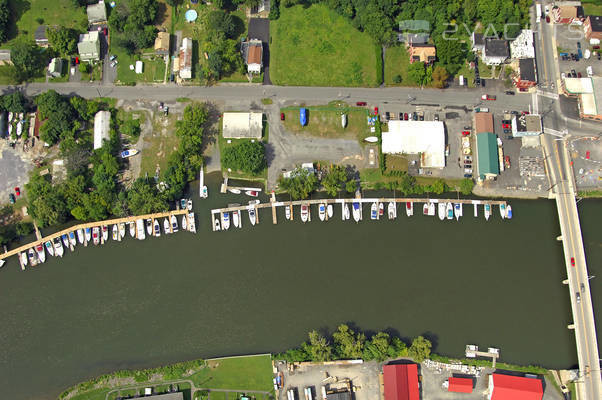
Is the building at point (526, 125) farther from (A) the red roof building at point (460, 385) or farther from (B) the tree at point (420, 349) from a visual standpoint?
(A) the red roof building at point (460, 385)

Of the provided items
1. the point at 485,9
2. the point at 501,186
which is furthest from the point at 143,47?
the point at 501,186

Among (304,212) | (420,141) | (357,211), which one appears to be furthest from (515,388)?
(304,212)

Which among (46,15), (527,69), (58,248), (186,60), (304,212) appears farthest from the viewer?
(46,15)

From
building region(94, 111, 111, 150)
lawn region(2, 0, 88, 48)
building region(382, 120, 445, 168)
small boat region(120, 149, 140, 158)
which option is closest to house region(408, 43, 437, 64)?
building region(382, 120, 445, 168)

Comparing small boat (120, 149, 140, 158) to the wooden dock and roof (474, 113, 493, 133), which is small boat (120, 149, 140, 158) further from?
roof (474, 113, 493, 133)

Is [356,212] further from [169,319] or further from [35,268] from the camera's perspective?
[35,268]

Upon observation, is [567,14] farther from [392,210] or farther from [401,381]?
[401,381]
